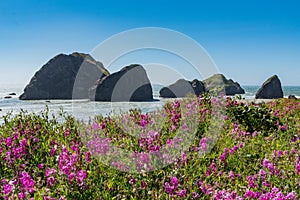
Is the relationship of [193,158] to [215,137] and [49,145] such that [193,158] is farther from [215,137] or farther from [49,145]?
[49,145]

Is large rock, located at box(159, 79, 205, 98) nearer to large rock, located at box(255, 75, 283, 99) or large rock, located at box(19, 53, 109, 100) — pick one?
large rock, located at box(255, 75, 283, 99)

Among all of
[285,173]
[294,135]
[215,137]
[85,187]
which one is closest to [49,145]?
[85,187]

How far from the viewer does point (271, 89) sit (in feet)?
176

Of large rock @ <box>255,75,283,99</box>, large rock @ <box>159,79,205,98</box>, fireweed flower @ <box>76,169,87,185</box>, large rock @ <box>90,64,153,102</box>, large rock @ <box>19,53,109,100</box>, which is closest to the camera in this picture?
fireweed flower @ <box>76,169,87,185</box>

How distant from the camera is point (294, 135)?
7355mm

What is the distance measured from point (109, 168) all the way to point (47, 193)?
147cm

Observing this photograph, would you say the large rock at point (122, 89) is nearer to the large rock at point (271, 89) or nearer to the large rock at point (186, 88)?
the large rock at point (186, 88)

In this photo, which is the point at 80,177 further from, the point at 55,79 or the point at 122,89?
the point at 55,79

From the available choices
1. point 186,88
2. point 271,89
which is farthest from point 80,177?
point 271,89

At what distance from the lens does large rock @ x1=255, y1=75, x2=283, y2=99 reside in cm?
5278

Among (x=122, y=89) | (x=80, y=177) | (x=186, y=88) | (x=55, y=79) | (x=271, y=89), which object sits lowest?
(x=80, y=177)

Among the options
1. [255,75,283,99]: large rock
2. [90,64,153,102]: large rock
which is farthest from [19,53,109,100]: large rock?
[255,75,283,99]: large rock

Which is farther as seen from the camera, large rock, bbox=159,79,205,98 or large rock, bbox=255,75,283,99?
large rock, bbox=255,75,283,99

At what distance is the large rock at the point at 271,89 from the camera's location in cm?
5278
